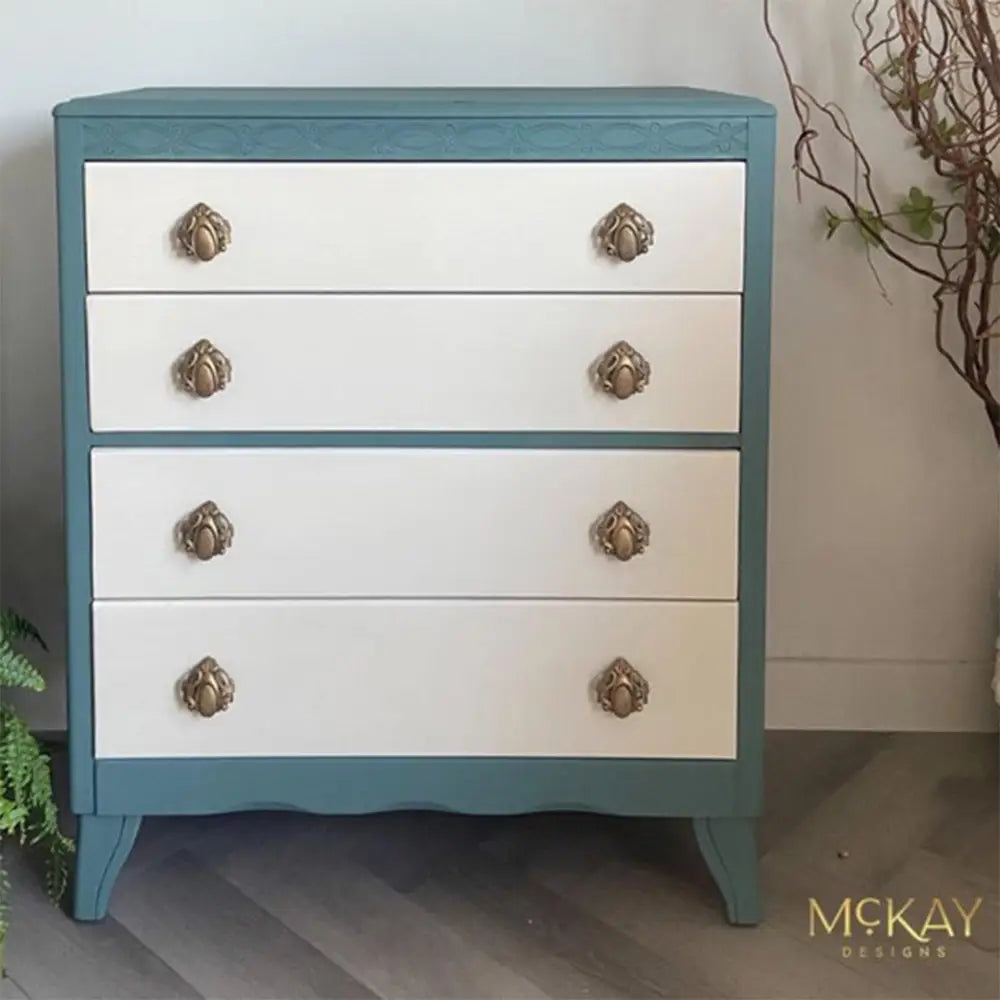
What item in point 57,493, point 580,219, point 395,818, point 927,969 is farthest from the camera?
point 57,493

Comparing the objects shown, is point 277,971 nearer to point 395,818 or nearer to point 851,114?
point 395,818

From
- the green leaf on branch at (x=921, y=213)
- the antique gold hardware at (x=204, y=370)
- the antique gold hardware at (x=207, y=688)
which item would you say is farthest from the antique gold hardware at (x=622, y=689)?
the green leaf on branch at (x=921, y=213)

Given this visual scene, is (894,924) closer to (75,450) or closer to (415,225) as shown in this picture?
(415,225)

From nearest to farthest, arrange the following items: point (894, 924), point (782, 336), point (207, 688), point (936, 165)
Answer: point (207, 688) → point (894, 924) → point (936, 165) → point (782, 336)

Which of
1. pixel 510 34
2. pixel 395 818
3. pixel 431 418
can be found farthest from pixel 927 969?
pixel 510 34

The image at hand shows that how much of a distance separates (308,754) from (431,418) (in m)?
0.40

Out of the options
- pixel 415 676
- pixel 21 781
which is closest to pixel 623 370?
pixel 415 676

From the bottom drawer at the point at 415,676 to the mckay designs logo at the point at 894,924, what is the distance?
0.26 m

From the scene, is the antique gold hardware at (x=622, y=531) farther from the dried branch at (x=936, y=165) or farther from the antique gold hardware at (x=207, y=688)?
the dried branch at (x=936, y=165)

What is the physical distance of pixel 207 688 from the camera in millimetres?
1521

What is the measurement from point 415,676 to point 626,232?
20.7 inches

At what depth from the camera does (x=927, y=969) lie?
5.08 feet

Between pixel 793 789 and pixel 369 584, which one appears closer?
pixel 369 584

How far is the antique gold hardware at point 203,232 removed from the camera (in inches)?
56.1
